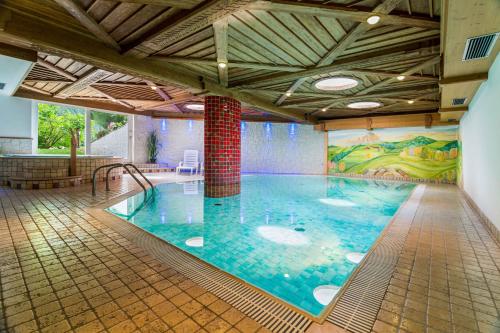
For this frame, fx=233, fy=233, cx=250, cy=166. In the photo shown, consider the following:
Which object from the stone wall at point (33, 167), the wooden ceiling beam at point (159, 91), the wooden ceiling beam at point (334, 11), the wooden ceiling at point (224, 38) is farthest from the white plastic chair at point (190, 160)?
the wooden ceiling beam at point (334, 11)

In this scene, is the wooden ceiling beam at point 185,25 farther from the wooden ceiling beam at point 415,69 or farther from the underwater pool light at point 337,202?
the underwater pool light at point 337,202

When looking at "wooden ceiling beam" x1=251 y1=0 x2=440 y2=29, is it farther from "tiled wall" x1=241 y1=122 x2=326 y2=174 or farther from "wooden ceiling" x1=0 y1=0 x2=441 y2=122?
"tiled wall" x1=241 y1=122 x2=326 y2=174

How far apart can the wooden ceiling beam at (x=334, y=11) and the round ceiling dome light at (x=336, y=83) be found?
247 cm

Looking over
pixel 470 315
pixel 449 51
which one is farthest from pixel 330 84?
pixel 470 315

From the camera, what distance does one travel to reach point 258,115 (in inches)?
463

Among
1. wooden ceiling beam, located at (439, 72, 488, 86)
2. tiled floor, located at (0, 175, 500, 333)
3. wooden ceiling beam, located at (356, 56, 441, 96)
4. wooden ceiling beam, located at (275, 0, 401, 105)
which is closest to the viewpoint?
tiled floor, located at (0, 175, 500, 333)

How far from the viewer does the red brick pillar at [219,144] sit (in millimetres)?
5938

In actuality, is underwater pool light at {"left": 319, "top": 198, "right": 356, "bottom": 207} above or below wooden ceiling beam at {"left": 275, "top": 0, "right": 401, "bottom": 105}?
below

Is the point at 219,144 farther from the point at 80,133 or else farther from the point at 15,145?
the point at 80,133

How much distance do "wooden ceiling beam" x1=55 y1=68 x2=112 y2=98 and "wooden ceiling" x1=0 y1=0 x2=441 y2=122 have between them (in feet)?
0.12

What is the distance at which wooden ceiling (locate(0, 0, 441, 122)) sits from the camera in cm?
269

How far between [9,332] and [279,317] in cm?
150

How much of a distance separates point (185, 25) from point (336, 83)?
4163 millimetres

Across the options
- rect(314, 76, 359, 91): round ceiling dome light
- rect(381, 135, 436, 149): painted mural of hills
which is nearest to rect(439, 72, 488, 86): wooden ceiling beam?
rect(314, 76, 359, 91): round ceiling dome light
